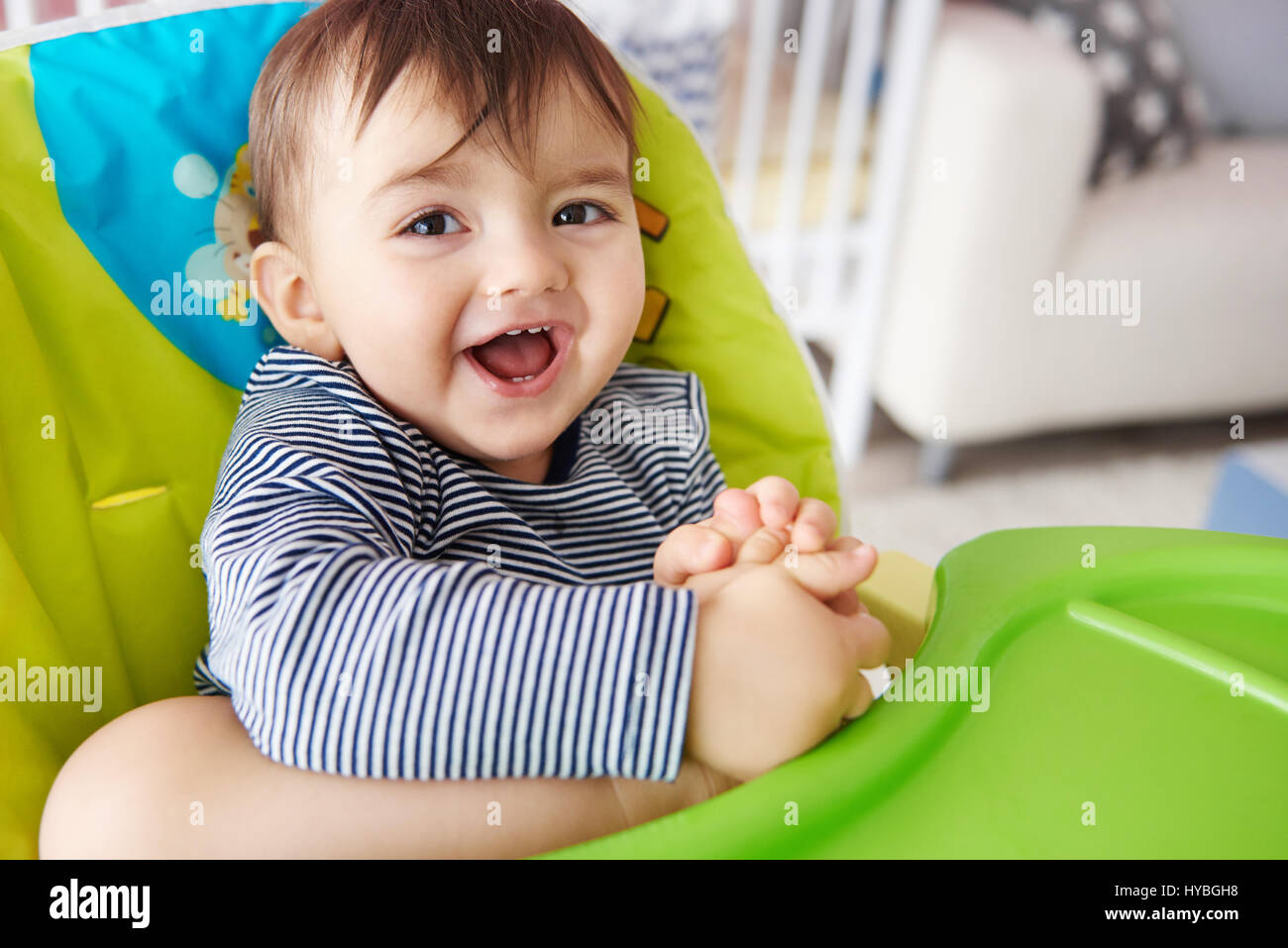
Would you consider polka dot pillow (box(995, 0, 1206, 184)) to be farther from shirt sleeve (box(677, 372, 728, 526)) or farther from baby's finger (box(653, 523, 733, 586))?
baby's finger (box(653, 523, 733, 586))

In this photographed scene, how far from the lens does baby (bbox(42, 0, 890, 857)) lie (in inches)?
18.1

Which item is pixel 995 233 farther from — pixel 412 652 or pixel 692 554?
pixel 412 652

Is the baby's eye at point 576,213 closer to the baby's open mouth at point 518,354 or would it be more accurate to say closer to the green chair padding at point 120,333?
the baby's open mouth at point 518,354

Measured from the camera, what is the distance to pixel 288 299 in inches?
25.9

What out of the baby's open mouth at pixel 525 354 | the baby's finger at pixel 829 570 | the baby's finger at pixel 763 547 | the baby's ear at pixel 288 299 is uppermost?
the baby's ear at pixel 288 299

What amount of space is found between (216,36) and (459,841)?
1.70 ft

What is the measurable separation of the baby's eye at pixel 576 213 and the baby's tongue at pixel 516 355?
2.7 inches

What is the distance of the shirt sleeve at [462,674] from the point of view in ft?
1.50

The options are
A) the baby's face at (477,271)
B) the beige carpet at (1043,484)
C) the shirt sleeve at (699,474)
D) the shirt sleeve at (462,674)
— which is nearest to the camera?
the shirt sleeve at (462,674)

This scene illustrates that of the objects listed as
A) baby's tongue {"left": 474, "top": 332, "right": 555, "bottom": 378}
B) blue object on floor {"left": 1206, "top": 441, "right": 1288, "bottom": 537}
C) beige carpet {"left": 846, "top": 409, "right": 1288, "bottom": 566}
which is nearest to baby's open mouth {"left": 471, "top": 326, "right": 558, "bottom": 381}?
baby's tongue {"left": 474, "top": 332, "right": 555, "bottom": 378}

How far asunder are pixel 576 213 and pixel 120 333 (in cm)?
28

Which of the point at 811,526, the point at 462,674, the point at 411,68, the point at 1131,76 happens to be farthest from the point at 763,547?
the point at 1131,76

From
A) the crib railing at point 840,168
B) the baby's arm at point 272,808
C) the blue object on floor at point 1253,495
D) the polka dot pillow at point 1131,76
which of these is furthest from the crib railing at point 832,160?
the baby's arm at point 272,808

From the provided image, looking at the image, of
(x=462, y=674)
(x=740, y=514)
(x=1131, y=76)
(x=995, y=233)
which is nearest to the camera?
(x=462, y=674)
